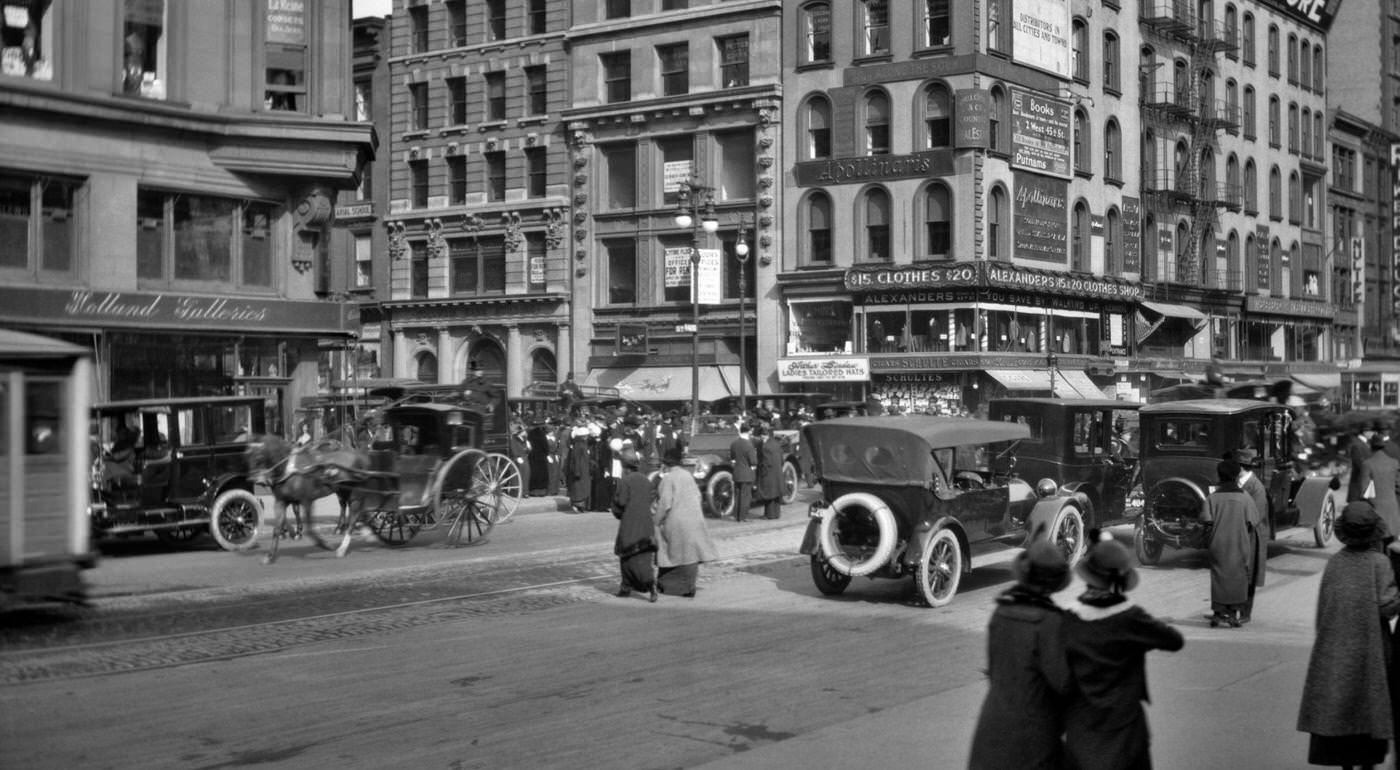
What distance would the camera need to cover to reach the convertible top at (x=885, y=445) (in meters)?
15.4

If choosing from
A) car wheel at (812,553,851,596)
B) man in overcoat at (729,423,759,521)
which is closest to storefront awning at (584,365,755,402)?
man in overcoat at (729,423,759,521)

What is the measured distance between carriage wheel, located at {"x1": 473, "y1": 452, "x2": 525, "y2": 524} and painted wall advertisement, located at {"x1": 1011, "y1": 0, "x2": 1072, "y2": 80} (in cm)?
3094

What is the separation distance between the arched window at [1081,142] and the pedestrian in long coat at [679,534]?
130 feet

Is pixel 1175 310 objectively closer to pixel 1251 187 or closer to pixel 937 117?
pixel 1251 187

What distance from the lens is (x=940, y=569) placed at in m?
15.4

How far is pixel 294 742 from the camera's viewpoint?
29.9ft

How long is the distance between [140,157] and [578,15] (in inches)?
1110

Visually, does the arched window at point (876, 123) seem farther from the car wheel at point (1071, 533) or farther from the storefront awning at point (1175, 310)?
the car wheel at point (1071, 533)

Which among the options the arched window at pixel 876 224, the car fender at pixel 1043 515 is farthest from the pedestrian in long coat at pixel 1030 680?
the arched window at pixel 876 224

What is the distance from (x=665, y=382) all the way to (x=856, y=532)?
35.7m

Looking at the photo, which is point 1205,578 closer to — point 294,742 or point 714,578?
point 714,578

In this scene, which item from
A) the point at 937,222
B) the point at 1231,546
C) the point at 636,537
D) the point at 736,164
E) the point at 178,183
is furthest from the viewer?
the point at 736,164

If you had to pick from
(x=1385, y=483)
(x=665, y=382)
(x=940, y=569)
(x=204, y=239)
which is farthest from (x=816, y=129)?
(x=940, y=569)

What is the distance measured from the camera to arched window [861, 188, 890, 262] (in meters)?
48.6
